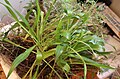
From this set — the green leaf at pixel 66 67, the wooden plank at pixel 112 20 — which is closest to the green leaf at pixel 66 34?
the green leaf at pixel 66 67

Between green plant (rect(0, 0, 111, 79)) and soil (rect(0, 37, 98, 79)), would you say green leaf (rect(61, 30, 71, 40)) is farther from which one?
soil (rect(0, 37, 98, 79))

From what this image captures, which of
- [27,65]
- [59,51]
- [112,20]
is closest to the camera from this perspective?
[59,51]

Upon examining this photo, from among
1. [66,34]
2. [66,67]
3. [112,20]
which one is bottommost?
[112,20]

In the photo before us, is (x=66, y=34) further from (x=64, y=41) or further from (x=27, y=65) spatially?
(x=27, y=65)

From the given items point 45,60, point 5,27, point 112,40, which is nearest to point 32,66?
point 45,60

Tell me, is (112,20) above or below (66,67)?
→ below

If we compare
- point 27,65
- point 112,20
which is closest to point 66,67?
point 27,65

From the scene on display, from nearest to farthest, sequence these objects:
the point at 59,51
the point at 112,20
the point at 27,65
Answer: the point at 59,51, the point at 27,65, the point at 112,20

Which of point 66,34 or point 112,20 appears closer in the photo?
point 66,34

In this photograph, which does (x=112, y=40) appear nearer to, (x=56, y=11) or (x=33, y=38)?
(x=56, y=11)
